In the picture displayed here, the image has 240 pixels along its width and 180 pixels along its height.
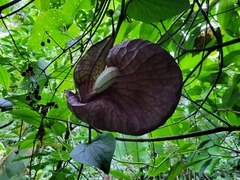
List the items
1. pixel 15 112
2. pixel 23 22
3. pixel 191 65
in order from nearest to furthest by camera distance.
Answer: pixel 15 112 → pixel 191 65 → pixel 23 22

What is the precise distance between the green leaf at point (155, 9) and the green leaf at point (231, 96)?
28 cm

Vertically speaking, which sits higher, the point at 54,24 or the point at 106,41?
the point at 54,24

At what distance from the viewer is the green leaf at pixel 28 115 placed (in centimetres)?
57

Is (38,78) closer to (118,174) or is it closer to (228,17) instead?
(118,174)

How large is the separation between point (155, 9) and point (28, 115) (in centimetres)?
34

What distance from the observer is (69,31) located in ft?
2.31

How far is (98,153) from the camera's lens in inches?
13.9

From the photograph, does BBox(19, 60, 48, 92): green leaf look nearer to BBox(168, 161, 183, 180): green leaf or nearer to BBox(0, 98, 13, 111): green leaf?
BBox(0, 98, 13, 111): green leaf

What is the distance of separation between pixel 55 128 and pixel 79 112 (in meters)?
0.36

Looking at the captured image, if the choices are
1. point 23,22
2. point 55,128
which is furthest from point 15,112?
point 23,22

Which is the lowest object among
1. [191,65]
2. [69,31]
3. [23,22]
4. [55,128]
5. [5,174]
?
[5,174]

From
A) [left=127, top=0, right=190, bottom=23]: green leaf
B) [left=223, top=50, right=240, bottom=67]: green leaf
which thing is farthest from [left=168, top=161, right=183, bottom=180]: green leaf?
[left=127, top=0, right=190, bottom=23]: green leaf

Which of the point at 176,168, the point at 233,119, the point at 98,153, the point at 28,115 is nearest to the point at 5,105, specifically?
the point at 28,115

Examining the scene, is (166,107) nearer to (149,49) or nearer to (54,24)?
(149,49)
